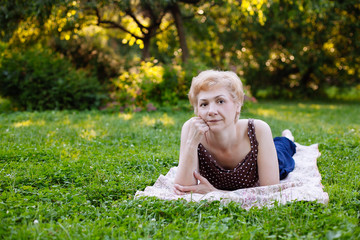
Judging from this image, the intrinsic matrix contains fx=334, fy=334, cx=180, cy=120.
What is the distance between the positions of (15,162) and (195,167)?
7.47 ft

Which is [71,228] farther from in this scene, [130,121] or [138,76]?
[138,76]

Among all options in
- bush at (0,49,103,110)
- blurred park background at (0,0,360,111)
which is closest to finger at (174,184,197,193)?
blurred park background at (0,0,360,111)

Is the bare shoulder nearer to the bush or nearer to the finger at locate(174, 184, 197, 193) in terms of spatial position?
the finger at locate(174, 184, 197, 193)

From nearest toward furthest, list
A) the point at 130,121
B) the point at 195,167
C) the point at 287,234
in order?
the point at 287,234 → the point at 195,167 → the point at 130,121

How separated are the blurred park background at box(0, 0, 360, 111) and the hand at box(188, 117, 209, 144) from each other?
603 centimetres

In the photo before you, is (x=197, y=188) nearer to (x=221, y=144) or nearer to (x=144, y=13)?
(x=221, y=144)

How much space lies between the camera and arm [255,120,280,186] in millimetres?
3260

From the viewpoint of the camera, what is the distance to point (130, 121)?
732cm

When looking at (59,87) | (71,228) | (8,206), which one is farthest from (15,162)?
(59,87)

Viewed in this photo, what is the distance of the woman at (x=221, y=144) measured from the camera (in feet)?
10.0

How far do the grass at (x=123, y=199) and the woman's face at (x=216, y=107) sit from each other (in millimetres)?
734

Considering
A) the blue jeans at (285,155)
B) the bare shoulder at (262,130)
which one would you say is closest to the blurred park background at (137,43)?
the blue jeans at (285,155)

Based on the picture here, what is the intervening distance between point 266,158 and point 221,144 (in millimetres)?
455

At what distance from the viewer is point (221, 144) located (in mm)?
3328
